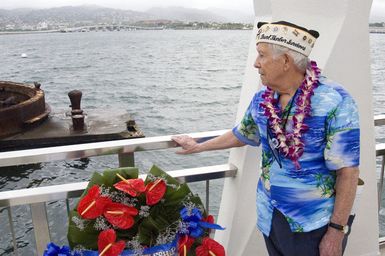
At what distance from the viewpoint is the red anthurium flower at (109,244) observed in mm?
1525

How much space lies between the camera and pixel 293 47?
1.52 metres

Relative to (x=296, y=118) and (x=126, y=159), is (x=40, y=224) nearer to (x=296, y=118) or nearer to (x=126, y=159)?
(x=126, y=159)

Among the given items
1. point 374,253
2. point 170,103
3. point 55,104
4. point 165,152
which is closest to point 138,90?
point 170,103

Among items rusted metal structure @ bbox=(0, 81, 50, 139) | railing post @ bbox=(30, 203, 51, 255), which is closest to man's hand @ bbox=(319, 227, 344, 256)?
railing post @ bbox=(30, 203, 51, 255)

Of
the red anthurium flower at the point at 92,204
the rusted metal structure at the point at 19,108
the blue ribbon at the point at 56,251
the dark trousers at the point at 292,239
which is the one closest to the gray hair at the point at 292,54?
the dark trousers at the point at 292,239

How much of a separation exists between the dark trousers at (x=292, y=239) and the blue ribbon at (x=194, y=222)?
29 cm

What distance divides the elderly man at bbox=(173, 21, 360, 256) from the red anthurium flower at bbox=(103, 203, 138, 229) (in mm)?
578

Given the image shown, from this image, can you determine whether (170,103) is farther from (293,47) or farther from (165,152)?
(293,47)

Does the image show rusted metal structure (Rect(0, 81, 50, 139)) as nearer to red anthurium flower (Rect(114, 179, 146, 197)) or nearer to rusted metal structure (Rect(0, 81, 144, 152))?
rusted metal structure (Rect(0, 81, 144, 152))

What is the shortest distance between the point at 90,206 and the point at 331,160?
2.94 feet

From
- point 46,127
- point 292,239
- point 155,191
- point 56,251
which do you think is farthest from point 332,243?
point 46,127

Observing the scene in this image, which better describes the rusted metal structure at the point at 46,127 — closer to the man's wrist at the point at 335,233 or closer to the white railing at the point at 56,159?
the white railing at the point at 56,159

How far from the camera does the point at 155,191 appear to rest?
5.25 feet

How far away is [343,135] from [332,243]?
16.7 inches
